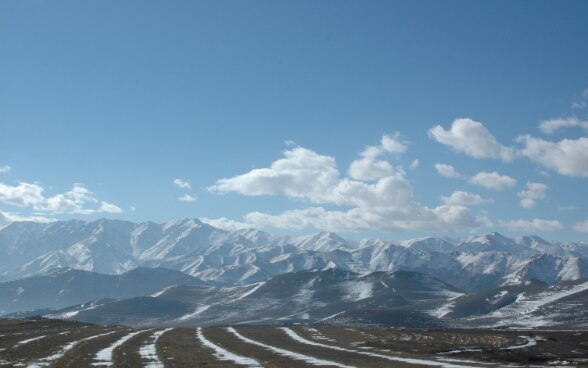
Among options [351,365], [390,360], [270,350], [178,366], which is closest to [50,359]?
[178,366]

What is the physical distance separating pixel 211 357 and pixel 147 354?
6.08 meters

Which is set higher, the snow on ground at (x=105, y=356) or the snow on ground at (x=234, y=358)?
the snow on ground at (x=105, y=356)

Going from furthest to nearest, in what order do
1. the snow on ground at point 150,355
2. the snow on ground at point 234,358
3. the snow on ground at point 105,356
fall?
the snow on ground at point 105,356 → the snow on ground at point 234,358 → the snow on ground at point 150,355

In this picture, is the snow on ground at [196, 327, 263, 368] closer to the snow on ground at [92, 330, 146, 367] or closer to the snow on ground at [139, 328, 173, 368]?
the snow on ground at [139, 328, 173, 368]

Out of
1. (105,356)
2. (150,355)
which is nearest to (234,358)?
(150,355)

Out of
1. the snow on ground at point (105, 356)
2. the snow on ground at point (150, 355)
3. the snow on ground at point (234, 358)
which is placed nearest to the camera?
the snow on ground at point (150, 355)

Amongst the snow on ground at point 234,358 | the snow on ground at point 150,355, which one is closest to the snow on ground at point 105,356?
the snow on ground at point 150,355

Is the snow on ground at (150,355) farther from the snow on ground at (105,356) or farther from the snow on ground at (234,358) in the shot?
the snow on ground at (234,358)

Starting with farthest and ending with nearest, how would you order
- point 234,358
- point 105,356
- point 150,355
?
point 150,355 < point 105,356 < point 234,358

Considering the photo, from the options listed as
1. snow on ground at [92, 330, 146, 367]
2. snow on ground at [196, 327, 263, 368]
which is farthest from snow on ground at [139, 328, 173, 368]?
snow on ground at [196, 327, 263, 368]

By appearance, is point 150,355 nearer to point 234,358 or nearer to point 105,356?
point 105,356

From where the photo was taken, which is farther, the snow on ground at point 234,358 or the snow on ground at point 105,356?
the snow on ground at point 105,356

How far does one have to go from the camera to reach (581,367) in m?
38.9

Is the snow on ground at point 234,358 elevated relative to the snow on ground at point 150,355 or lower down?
lower down
